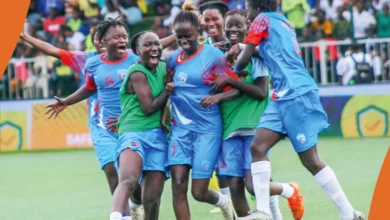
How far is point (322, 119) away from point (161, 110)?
59.4 inches

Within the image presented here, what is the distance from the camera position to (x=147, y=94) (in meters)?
8.76

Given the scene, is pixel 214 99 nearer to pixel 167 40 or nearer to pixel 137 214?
pixel 167 40

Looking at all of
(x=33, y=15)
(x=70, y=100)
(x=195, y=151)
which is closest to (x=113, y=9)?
(x=33, y=15)

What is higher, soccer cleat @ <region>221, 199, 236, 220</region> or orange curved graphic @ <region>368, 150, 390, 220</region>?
soccer cleat @ <region>221, 199, 236, 220</region>

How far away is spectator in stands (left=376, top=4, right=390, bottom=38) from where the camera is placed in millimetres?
21188

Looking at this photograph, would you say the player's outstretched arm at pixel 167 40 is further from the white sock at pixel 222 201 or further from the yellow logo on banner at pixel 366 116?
the yellow logo on banner at pixel 366 116

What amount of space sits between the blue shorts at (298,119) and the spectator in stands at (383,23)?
12.9 meters

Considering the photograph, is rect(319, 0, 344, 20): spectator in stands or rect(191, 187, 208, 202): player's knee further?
rect(319, 0, 344, 20): spectator in stands

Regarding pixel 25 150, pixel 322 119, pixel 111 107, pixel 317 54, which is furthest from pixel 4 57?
pixel 322 119

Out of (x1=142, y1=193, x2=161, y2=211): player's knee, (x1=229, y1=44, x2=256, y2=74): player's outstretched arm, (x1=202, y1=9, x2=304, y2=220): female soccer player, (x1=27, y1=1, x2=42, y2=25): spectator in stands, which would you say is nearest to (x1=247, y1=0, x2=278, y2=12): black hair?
(x1=202, y1=9, x2=304, y2=220): female soccer player

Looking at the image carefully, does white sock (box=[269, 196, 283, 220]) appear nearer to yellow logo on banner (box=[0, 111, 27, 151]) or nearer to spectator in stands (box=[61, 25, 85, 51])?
yellow logo on banner (box=[0, 111, 27, 151])

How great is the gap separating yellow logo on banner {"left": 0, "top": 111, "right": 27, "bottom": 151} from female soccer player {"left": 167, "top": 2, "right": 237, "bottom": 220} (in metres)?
13.8

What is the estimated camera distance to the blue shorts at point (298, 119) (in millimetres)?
8656

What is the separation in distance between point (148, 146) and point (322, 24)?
1393cm
